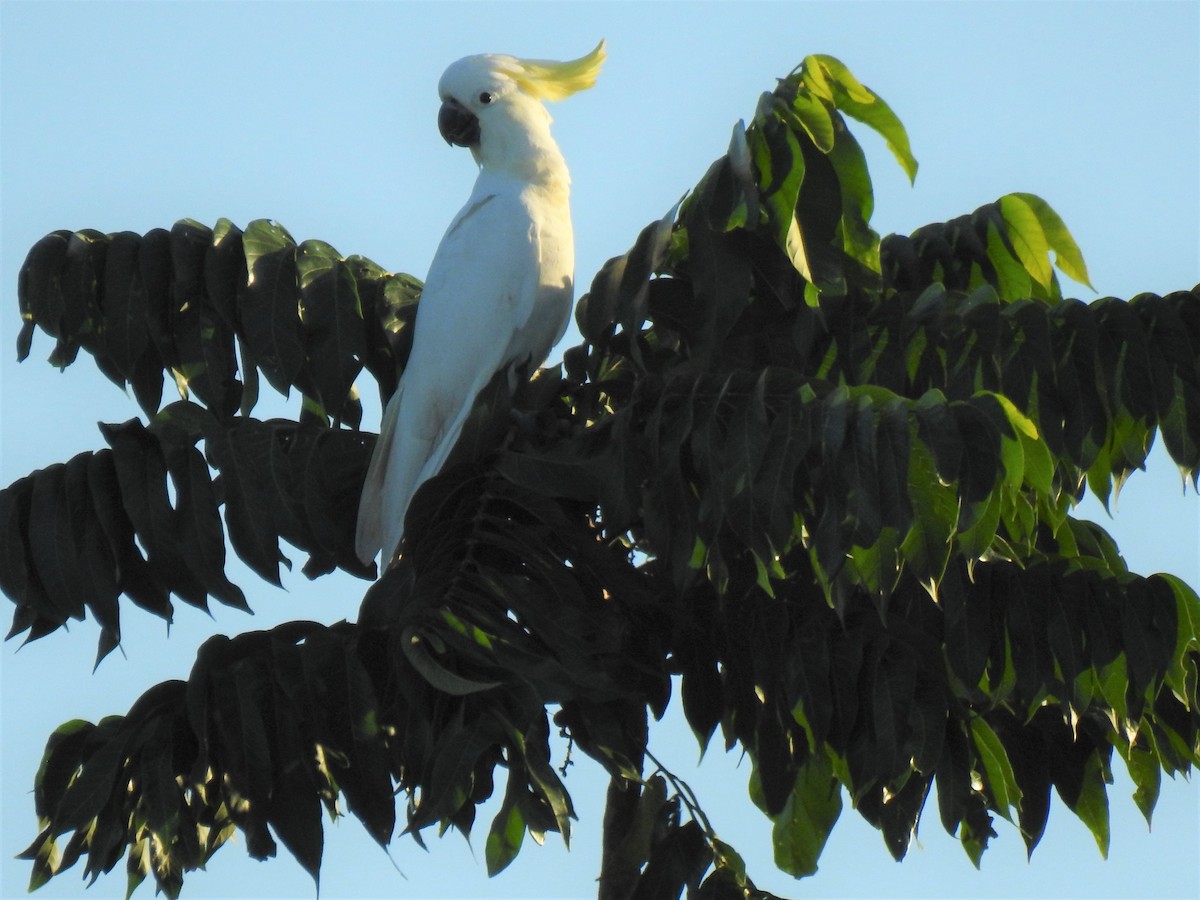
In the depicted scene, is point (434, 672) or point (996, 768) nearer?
point (434, 672)

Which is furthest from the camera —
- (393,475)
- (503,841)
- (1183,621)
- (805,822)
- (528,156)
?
(528,156)

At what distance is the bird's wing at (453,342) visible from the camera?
11.7 feet

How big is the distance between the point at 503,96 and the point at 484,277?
0.76 m

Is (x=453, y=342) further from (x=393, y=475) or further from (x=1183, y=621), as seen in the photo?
(x=1183, y=621)

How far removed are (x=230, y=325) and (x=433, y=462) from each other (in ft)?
2.39

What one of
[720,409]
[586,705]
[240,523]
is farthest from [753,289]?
[240,523]

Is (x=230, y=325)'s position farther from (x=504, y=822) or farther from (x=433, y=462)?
(x=504, y=822)

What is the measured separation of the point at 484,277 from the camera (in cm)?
404

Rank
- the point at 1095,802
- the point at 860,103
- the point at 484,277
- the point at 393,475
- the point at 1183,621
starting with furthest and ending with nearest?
1. the point at 484,277
2. the point at 393,475
3. the point at 1095,802
4. the point at 860,103
5. the point at 1183,621

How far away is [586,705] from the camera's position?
7.82 ft

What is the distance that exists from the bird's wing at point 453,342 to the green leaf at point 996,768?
137 centimetres

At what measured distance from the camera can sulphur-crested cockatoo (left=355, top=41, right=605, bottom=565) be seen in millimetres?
3688

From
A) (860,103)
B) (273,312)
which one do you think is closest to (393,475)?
(273,312)

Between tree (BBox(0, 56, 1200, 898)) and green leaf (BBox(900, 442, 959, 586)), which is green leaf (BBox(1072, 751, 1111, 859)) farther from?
green leaf (BBox(900, 442, 959, 586))
